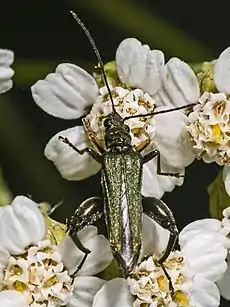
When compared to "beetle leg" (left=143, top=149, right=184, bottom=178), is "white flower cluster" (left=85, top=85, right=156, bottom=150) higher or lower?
higher

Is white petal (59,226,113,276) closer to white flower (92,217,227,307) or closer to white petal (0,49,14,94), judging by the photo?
white flower (92,217,227,307)

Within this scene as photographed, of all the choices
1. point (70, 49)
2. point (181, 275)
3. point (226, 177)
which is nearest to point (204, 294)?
point (181, 275)

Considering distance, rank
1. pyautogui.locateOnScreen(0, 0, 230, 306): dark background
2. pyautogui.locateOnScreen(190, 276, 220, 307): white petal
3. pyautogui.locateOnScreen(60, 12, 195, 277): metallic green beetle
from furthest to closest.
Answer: pyautogui.locateOnScreen(0, 0, 230, 306): dark background < pyautogui.locateOnScreen(190, 276, 220, 307): white petal < pyautogui.locateOnScreen(60, 12, 195, 277): metallic green beetle

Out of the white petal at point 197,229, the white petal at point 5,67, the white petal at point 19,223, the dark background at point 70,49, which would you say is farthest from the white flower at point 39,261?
the dark background at point 70,49

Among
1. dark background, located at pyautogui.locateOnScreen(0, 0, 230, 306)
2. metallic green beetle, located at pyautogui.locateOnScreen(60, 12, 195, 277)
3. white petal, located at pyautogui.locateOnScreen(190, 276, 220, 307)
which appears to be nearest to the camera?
metallic green beetle, located at pyautogui.locateOnScreen(60, 12, 195, 277)

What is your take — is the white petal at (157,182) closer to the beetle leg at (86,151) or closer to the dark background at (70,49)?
the beetle leg at (86,151)

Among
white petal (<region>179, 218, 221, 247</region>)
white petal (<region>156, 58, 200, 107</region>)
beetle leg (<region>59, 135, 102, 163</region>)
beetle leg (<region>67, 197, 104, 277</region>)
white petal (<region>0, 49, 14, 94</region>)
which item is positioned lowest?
white petal (<region>179, 218, 221, 247</region>)

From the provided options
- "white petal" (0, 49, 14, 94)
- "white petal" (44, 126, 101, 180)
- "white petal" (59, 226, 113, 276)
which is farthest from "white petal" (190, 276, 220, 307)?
"white petal" (0, 49, 14, 94)

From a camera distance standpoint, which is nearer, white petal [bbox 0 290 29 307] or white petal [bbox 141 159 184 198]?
white petal [bbox 0 290 29 307]

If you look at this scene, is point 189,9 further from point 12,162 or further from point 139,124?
point 139,124
